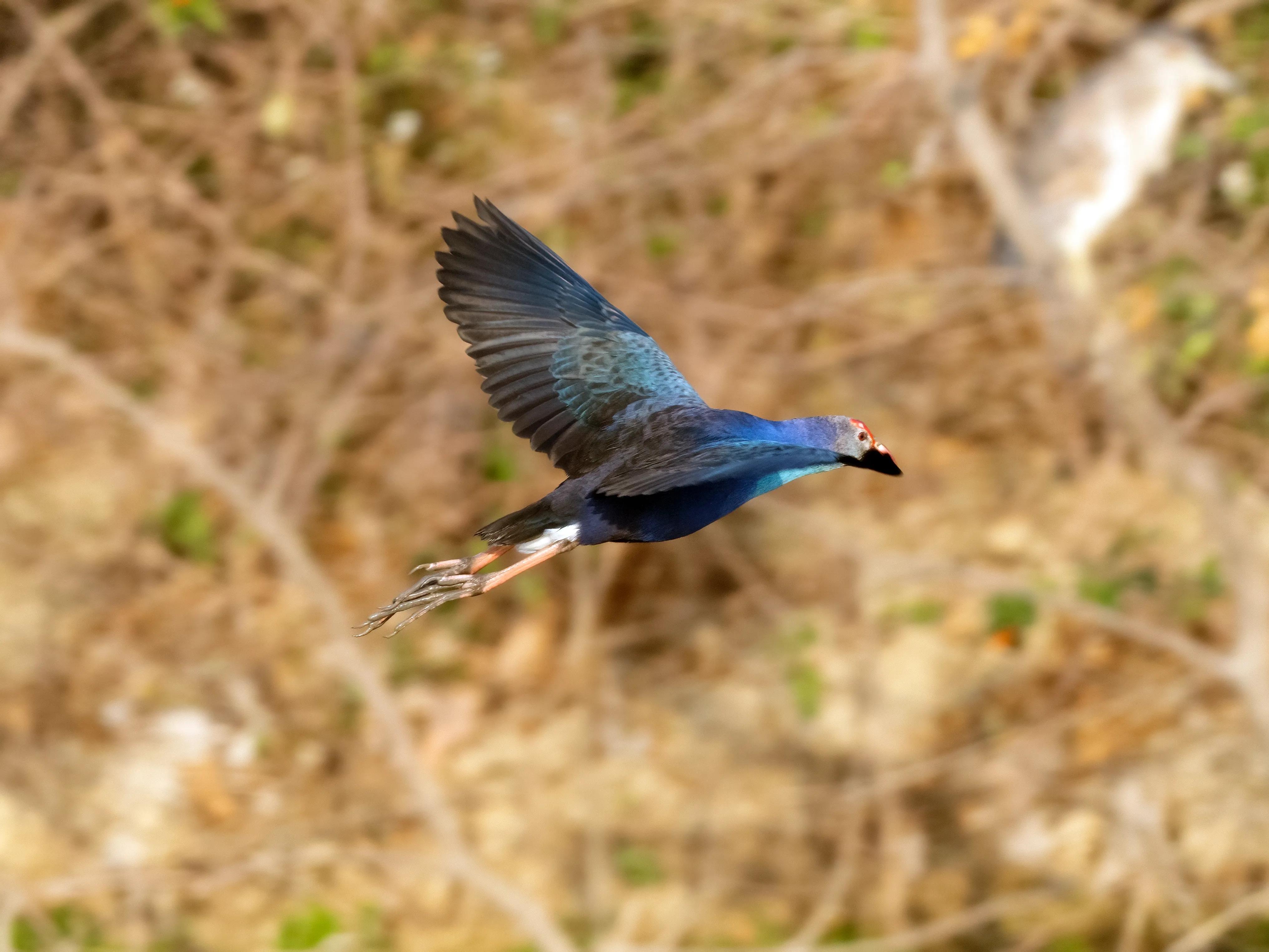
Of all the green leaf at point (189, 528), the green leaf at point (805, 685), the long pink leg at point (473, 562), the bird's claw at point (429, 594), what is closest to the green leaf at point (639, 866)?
the green leaf at point (805, 685)

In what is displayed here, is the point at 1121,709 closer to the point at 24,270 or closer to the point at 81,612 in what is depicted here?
the point at 81,612

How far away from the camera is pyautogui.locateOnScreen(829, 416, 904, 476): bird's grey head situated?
2.52m

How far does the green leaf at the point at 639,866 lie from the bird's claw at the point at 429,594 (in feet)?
16.0

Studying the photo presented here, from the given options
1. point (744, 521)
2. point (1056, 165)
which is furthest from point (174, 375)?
point (1056, 165)

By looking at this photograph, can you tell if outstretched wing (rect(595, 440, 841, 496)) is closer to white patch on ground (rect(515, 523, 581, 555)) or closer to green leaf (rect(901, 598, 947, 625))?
white patch on ground (rect(515, 523, 581, 555))

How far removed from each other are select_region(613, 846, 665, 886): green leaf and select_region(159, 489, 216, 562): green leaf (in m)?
2.52

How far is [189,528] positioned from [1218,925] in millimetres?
4826

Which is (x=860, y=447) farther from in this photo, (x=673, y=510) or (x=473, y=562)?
(x=473, y=562)

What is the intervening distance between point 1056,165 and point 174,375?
4055 mm

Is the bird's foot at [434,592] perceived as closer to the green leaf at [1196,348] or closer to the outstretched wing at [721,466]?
the outstretched wing at [721,466]

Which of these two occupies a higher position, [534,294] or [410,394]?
[410,394]

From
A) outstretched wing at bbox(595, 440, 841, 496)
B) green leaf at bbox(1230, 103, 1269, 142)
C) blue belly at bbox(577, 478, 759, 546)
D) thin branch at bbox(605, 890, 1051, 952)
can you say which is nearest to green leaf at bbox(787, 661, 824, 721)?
thin branch at bbox(605, 890, 1051, 952)

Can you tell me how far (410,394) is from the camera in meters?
6.38

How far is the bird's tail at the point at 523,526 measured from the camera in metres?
2.67
